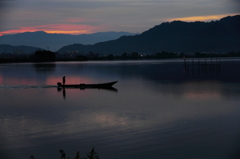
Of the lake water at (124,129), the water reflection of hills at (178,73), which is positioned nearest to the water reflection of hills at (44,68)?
the water reflection of hills at (178,73)

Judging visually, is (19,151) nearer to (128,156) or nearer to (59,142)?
(59,142)

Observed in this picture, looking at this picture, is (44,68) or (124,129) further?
(44,68)

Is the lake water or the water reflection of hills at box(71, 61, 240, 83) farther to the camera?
the water reflection of hills at box(71, 61, 240, 83)

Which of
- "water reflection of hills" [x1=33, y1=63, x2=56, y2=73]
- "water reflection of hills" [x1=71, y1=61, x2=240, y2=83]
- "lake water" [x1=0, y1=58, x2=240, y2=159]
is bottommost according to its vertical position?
"lake water" [x1=0, y1=58, x2=240, y2=159]

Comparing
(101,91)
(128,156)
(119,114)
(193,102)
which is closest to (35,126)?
(119,114)

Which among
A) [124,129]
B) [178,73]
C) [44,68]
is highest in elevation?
[44,68]

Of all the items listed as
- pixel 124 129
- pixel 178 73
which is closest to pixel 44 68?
pixel 178 73

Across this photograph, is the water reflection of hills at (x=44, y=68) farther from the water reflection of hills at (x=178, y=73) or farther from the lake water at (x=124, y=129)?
the lake water at (x=124, y=129)

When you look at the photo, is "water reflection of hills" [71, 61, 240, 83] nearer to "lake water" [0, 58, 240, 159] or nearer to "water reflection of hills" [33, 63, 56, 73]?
"water reflection of hills" [33, 63, 56, 73]

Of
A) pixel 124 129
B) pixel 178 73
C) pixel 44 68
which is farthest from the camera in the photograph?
pixel 44 68

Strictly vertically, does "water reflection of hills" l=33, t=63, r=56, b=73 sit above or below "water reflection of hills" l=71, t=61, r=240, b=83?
above

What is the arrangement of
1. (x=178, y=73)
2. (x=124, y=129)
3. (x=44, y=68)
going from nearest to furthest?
(x=124, y=129) → (x=178, y=73) → (x=44, y=68)

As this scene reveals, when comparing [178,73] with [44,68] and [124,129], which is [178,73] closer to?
[44,68]

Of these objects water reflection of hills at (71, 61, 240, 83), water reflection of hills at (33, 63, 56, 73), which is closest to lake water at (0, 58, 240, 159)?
water reflection of hills at (71, 61, 240, 83)
